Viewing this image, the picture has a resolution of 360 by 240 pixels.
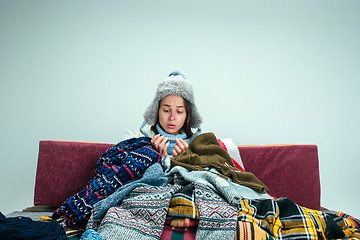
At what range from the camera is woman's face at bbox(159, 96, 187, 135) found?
50.9 inches

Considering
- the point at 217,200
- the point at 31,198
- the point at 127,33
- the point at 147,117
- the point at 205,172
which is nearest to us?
the point at 217,200

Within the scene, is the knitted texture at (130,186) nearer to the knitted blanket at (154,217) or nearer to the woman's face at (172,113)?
the knitted blanket at (154,217)

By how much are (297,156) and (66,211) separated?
1233 mm

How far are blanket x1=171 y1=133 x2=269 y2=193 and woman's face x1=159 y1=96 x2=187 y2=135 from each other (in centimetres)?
15

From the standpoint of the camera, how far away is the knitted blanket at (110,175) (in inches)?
32.2

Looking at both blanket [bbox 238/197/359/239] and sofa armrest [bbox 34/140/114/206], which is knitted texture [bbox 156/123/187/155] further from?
blanket [bbox 238/197/359/239]

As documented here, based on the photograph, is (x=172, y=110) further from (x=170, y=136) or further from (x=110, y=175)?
(x=110, y=175)

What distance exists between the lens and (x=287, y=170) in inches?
57.4

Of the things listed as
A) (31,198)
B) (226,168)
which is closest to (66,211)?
(226,168)

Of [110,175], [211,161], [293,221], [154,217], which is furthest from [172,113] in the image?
[293,221]

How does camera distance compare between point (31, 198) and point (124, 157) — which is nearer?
point (124, 157)

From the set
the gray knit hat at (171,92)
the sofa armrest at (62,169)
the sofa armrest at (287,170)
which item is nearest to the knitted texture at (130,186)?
the gray knit hat at (171,92)

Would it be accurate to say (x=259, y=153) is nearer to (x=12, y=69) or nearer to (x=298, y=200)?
(x=298, y=200)

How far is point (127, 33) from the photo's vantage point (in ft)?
6.01
